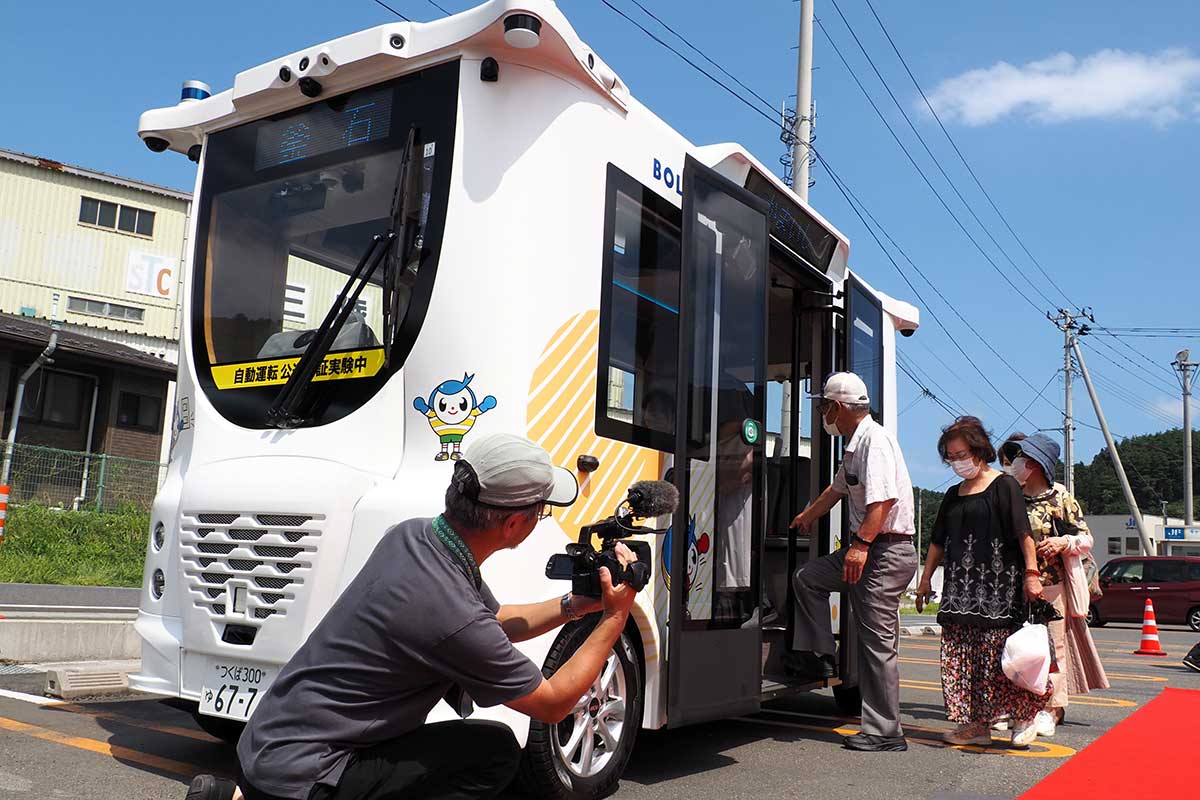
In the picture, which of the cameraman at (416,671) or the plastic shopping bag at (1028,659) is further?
the plastic shopping bag at (1028,659)

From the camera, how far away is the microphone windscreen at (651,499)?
2.94 meters

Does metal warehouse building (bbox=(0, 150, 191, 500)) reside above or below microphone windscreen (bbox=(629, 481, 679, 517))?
above

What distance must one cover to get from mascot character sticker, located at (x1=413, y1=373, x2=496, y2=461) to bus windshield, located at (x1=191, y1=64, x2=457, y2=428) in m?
0.25

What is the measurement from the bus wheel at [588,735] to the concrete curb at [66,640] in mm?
5444

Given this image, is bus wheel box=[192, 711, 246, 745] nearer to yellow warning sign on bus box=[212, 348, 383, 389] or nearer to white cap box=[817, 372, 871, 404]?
yellow warning sign on bus box=[212, 348, 383, 389]

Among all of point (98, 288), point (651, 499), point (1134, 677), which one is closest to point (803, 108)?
point (1134, 677)

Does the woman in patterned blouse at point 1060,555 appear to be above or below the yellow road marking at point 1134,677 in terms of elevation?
A: above

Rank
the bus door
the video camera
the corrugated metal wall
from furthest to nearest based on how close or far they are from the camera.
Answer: the corrugated metal wall
the bus door
the video camera

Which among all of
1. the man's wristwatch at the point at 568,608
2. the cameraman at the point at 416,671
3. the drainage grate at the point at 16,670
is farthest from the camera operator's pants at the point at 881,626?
the drainage grate at the point at 16,670

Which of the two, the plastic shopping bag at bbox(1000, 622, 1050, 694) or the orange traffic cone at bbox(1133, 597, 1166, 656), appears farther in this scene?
the orange traffic cone at bbox(1133, 597, 1166, 656)

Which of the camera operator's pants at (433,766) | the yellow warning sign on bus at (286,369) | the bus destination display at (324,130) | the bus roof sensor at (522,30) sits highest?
the bus roof sensor at (522,30)

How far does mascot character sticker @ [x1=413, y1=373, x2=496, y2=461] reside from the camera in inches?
166

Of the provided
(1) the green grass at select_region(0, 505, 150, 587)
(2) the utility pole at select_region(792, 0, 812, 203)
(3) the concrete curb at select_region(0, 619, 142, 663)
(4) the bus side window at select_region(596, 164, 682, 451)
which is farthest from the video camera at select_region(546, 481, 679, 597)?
(1) the green grass at select_region(0, 505, 150, 587)

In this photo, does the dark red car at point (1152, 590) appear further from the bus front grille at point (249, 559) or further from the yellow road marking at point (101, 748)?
the bus front grille at point (249, 559)
